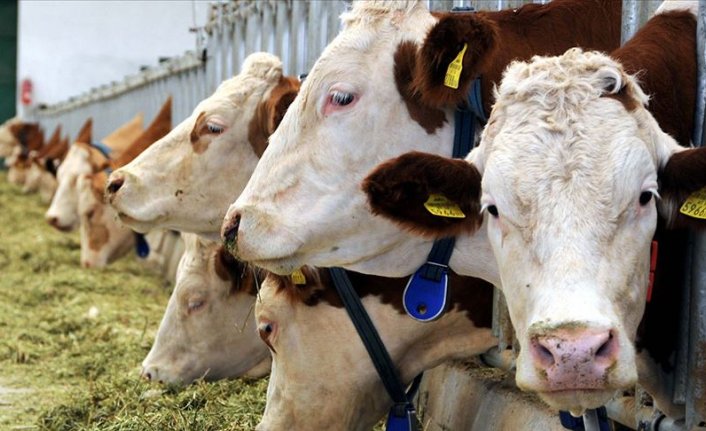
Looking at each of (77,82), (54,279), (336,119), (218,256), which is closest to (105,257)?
(54,279)

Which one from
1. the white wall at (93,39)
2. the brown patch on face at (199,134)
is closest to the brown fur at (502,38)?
the brown patch on face at (199,134)

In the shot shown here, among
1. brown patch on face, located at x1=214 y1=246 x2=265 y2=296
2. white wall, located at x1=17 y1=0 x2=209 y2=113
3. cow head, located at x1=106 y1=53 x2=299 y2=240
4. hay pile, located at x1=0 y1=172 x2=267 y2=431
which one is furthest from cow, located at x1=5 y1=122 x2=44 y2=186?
cow head, located at x1=106 y1=53 x2=299 y2=240

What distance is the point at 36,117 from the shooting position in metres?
29.1

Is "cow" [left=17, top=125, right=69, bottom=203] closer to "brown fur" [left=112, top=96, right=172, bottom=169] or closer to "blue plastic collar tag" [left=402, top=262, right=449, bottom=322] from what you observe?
"brown fur" [left=112, top=96, right=172, bottom=169]

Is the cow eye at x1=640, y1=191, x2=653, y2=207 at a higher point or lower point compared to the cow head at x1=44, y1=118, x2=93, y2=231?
higher

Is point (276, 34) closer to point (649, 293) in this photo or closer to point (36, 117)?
point (649, 293)

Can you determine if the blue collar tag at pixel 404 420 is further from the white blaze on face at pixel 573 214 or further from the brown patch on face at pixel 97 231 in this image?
the brown patch on face at pixel 97 231

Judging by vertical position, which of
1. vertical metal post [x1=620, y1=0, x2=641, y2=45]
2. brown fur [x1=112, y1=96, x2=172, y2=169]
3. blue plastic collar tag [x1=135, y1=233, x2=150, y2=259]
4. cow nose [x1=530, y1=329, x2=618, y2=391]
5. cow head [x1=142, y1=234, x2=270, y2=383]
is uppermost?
vertical metal post [x1=620, y1=0, x2=641, y2=45]

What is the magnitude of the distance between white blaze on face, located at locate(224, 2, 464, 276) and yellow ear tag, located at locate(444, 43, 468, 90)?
218 mm

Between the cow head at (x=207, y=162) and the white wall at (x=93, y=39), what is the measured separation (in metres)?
8.22

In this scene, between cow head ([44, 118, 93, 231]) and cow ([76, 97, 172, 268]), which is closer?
cow ([76, 97, 172, 268])

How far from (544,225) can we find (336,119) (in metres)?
1.38

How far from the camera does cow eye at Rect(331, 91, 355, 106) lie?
4082mm

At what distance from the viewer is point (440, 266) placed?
4.10 meters
